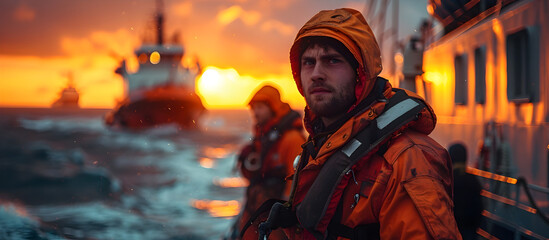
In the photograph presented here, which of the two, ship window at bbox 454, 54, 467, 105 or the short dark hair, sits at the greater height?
ship window at bbox 454, 54, 467, 105

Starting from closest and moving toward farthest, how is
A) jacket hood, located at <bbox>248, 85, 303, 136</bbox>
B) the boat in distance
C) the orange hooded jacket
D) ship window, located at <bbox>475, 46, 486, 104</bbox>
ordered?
the orange hooded jacket < jacket hood, located at <bbox>248, 85, 303, 136</bbox> < ship window, located at <bbox>475, 46, 486, 104</bbox> < the boat in distance

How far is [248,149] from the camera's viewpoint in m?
4.65

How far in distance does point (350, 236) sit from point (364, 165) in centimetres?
26

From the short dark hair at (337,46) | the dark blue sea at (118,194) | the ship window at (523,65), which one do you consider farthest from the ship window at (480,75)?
the short dark hair at (337,46)

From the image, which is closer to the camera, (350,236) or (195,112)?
(350,236)

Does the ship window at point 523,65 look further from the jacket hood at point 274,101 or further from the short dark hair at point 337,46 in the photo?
the short dark hair at point 337,46

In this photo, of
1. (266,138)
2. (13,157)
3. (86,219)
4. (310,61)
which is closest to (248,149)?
(266,138)

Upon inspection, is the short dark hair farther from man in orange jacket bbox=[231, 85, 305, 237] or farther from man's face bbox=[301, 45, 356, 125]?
man in orange jacket bbox=[231, 85, 305, 237]

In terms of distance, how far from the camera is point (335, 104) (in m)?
1.78

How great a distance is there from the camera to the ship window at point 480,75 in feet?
18.4

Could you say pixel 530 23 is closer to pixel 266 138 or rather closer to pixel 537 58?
pixel 537 58

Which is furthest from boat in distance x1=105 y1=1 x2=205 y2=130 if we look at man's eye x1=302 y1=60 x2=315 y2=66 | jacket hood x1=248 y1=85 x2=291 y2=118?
man's eye x1=302 y1=60 x2=315 y2=66

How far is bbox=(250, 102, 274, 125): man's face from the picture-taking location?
4.46 metres

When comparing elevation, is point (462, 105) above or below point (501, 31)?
below
